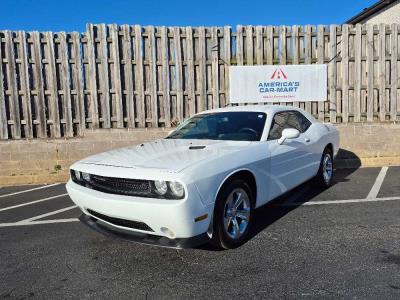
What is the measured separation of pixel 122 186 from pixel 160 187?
1.34ft

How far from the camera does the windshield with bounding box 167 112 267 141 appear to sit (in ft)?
15.0

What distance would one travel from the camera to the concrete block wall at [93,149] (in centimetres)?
829

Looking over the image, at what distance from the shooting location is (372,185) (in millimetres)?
6598

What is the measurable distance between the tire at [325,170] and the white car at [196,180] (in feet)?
3.14

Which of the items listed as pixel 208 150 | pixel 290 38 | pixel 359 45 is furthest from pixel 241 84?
pixel 208 150

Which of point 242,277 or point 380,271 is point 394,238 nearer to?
point 380,271

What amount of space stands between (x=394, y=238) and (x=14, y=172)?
24.5 ft

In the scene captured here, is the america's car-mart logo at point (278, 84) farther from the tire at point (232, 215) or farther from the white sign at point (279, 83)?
the tire at point (232, 215)

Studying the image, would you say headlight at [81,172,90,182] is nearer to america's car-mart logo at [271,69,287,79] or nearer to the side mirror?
the side mirror

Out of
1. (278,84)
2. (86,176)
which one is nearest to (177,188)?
(86,176)

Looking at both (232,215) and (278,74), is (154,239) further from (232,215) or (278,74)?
(278,74)

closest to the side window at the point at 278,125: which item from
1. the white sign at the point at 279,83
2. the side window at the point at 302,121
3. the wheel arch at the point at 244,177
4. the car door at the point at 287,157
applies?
the car door at the point at 287,157

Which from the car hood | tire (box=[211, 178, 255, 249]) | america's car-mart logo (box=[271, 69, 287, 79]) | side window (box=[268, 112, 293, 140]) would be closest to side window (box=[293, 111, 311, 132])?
side window (box=[268, 112, 293, 140])

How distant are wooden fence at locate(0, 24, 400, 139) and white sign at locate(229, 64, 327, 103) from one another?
0.19 m
